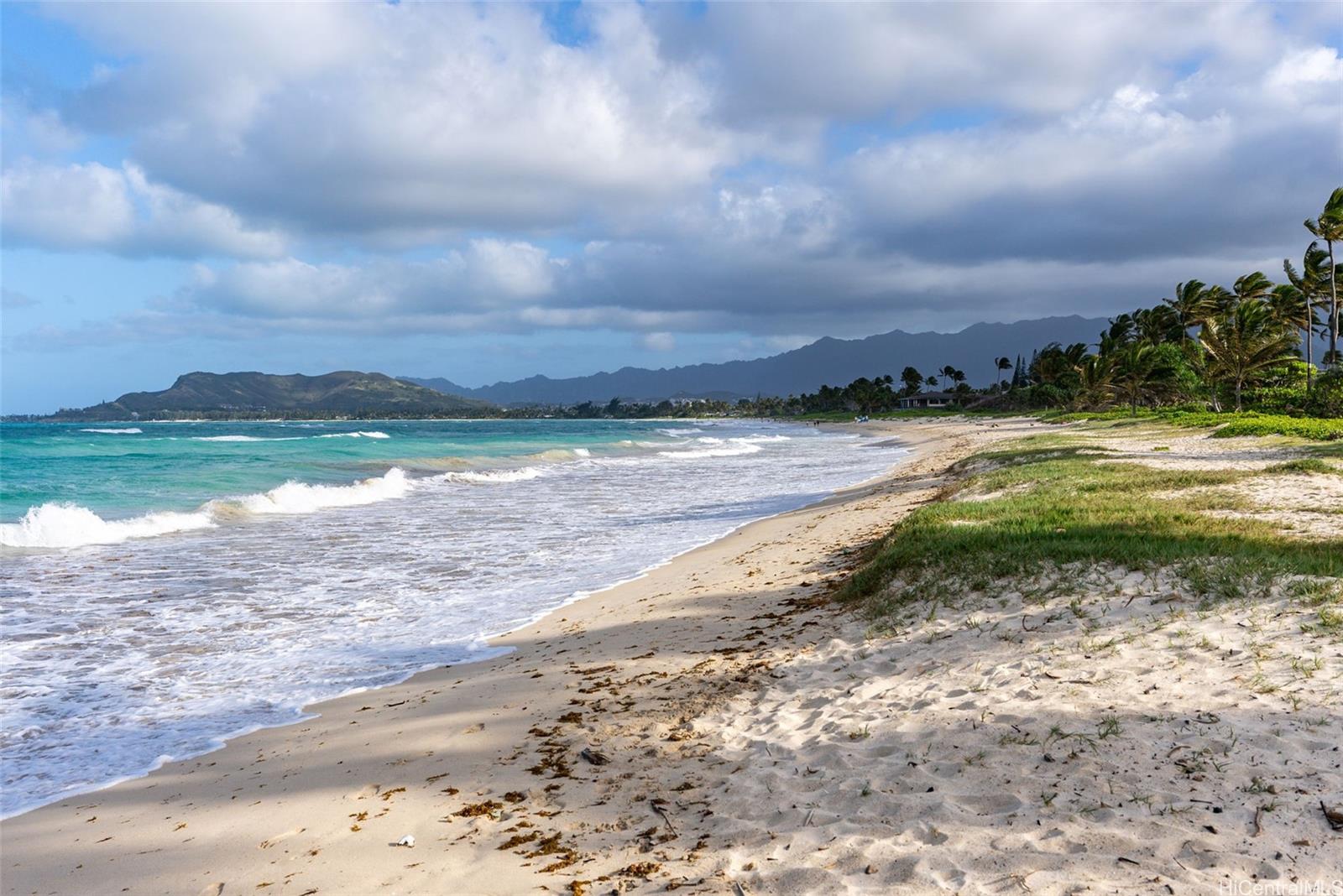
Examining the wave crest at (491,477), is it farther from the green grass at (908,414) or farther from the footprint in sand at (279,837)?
the green grass at (908,414)

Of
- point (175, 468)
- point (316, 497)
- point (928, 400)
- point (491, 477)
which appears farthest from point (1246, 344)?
point (928, 400)

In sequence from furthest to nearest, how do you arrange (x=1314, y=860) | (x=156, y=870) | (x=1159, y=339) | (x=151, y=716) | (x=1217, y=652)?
(x=1159, y=339) → (x=151, y=716) → (x=1217, y=652) → (x=156, y=870) → (x=1314, y=860)

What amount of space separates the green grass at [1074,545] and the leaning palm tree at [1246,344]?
39.9 metres

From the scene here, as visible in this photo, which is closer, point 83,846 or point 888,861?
point 888,861

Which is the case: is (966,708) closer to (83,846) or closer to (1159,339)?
(83,846)

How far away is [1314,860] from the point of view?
320 cm

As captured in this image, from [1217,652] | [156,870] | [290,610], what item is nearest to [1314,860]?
[1217,652]

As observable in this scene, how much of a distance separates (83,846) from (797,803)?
4.53 metres

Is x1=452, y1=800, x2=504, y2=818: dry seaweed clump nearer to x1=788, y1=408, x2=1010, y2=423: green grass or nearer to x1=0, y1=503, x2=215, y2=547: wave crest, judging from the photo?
x1=0, y1=503, x2=215, y2=547: wave crest

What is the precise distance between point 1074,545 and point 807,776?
5.11m

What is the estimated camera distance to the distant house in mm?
157750

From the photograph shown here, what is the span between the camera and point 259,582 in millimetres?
13164

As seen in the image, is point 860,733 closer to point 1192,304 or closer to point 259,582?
point 259,582

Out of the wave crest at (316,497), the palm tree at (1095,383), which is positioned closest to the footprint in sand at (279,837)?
the wave crest at (316,497)
